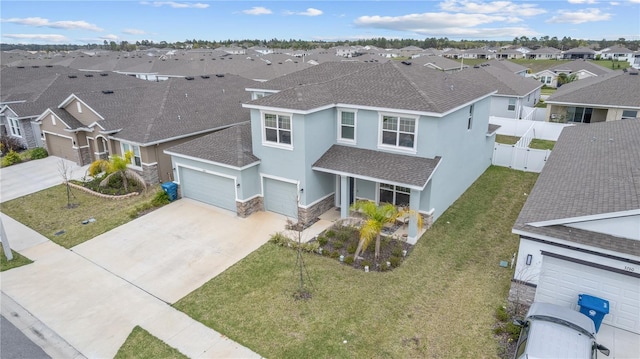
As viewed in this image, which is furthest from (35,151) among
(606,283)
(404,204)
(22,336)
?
(606,283)

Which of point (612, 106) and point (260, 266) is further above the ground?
point (612, 106)

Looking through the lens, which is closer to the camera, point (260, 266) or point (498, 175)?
point (260, 266)

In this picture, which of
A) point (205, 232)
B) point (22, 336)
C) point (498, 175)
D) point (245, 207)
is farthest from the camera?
point (498, 175)

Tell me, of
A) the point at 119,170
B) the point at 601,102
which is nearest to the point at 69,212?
the point at 119,170

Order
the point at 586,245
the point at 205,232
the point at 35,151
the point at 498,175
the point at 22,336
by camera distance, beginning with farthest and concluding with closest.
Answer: the point at 35,151, the point at 498,175, the point at 205,232, the point at 22,336, the point at 586,245

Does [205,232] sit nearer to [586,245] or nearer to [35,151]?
[586,245]

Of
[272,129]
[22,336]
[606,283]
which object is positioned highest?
[272,129]

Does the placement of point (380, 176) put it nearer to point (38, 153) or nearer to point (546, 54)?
point (38, 153)
